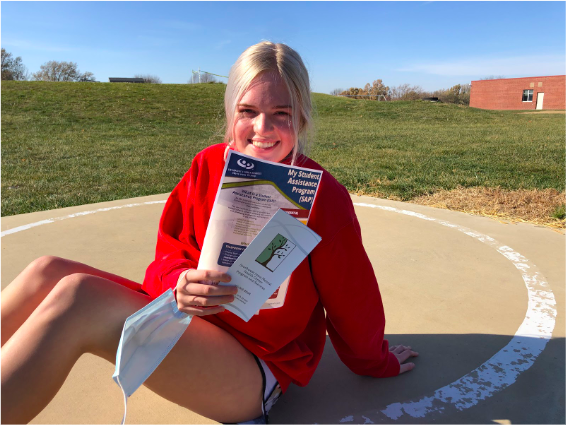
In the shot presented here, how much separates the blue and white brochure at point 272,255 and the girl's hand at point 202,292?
42 mm

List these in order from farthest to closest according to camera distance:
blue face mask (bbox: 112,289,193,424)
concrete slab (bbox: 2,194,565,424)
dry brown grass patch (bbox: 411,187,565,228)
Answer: dry brown grass patch (bbox: 411,187,565,228) < concrete slab (bbox: 2,194,565,424) < blue face mask (bbox: 112,289,193,424)

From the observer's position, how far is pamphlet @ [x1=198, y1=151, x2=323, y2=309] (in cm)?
118

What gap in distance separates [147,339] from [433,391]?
113cm

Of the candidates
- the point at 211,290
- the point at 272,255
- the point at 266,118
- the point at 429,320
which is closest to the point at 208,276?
the point at 211,290

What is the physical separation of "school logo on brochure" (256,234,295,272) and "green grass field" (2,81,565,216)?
0.71 m

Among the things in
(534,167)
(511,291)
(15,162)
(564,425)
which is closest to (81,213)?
(511,291)

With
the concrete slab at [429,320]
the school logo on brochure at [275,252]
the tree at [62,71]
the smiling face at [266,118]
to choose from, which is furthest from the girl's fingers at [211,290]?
the tree at [62,71]

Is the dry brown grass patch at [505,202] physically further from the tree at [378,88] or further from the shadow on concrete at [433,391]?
the tree at [378,88]

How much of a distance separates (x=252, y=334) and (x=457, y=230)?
8.50ft

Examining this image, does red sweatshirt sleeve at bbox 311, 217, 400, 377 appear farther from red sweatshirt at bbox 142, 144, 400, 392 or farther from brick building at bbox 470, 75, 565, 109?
brick building at bbox 470, 75, 565, 109

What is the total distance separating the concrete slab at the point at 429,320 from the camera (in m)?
1.71

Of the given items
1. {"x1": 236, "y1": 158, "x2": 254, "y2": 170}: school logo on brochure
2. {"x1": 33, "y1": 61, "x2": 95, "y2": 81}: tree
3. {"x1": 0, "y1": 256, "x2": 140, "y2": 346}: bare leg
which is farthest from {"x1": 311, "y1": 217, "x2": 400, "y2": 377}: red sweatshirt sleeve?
{"x1": 33, "y1": 61, "x2": 95, "y2": 81}: tree

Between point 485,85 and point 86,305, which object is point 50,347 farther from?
point 485,85

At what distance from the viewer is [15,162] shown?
824 cm
